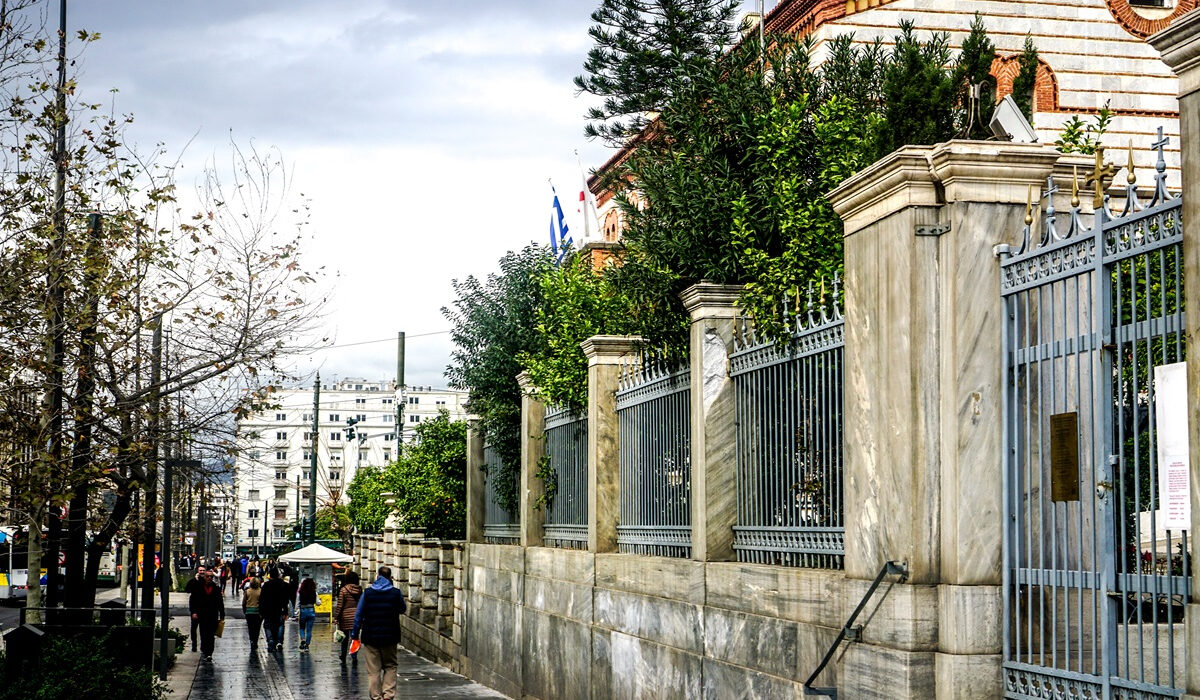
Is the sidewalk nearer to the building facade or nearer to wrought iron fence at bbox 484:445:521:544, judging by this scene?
wrought iron fence at bbox 484:445:521:544

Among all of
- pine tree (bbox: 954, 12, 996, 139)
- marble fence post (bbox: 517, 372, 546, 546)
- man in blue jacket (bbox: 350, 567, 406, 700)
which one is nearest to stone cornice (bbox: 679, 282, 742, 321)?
marble fence post (bbox: 517, 372, 546, 546)

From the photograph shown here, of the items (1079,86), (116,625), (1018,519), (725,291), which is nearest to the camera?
(1018,519)

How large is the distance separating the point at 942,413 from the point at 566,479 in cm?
945

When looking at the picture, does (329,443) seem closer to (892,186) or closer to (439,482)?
(439,482)

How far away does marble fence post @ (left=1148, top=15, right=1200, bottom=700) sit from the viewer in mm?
5422

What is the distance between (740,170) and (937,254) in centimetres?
661

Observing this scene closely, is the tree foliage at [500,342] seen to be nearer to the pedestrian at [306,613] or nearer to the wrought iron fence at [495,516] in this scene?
the wrought iron fence at [495,516]

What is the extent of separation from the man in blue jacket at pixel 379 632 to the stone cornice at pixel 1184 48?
12596 mm

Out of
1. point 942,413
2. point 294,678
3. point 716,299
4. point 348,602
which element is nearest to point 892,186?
point 942,413

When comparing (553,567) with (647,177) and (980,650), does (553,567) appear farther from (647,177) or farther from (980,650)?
(980,650)

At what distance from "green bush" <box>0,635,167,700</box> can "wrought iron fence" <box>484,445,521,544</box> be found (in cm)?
620

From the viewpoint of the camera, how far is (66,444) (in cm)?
1606

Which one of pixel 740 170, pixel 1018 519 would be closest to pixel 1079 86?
pixel 740 170

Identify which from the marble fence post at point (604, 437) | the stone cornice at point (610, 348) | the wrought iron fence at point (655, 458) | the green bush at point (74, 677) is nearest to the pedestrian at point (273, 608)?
the green bush at point (74, 677)
